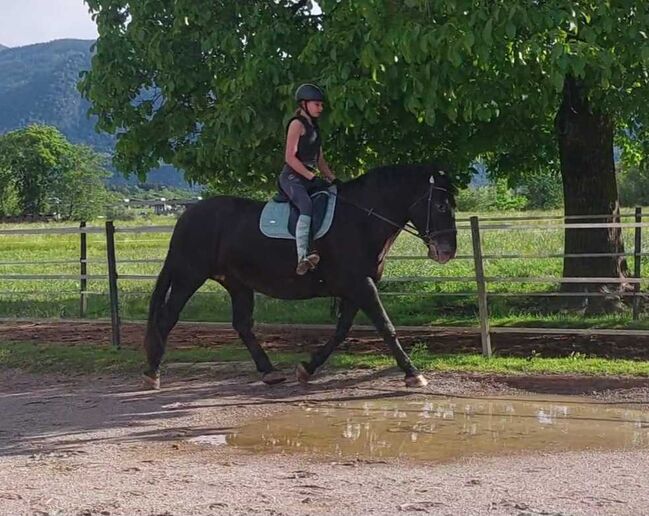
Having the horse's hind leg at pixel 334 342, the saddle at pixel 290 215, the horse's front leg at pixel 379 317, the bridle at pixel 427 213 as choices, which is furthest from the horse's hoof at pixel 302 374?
the bridle at pixel 427 213

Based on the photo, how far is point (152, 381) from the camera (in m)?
8.41

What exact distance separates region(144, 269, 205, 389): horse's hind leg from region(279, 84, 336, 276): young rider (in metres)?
1.40

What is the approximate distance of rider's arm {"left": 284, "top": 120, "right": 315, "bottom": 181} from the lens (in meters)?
7.62

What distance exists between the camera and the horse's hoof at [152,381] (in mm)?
8398

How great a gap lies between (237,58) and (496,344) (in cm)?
465

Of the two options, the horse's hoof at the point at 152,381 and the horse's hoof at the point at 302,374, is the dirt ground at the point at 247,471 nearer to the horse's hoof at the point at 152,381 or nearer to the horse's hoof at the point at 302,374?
the horse's hoof at the point at 302,374

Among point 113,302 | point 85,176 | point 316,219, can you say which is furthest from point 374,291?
point 85,176

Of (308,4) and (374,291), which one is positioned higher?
(308,4)

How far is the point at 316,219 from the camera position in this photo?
25.6ft

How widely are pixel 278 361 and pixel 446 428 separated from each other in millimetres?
3163

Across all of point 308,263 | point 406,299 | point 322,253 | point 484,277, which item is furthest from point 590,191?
point 308,263

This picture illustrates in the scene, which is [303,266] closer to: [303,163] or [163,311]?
[303,163]

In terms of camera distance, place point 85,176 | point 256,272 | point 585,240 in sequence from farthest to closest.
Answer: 1. point 85,176
2. point 585,240
3. point 256,272

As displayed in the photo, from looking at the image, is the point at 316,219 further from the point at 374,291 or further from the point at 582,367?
the point at 582,367
